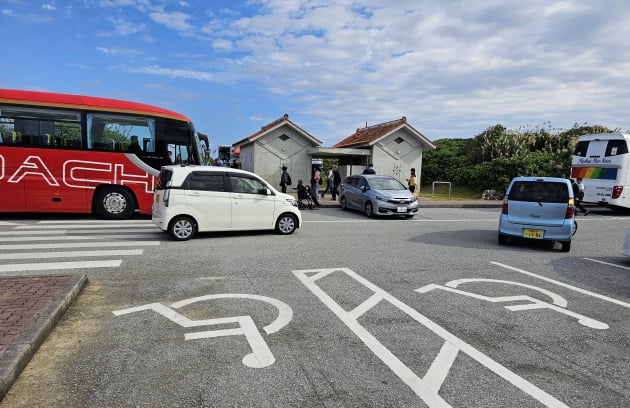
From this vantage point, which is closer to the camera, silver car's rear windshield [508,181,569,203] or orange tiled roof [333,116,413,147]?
silver car's rear windshield [508,181,569,203]

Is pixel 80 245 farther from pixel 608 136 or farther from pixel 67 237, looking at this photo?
pixel 608 136

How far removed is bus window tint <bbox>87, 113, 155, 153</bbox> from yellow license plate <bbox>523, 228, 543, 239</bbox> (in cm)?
1056

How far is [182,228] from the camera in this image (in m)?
8.84

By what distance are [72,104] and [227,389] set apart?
11419mm

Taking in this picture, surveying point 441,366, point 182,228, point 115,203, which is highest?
point 115,203

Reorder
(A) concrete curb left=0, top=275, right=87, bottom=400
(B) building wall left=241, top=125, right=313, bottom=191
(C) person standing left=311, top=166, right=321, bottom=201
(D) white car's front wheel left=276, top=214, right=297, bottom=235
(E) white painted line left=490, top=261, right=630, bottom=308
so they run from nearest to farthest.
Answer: (A) concrete curb left=0, top=275, right=87, bottom=400, (E) white painted line left=490, top=261, right=630, bottom=308, (D) white car's front wheel left=276, top=214, right=297, bottom=235, (C) person standing left=311, top=166, right=321, bottom=201, (B) building wall left=241, top=125, right=313, bottom=191

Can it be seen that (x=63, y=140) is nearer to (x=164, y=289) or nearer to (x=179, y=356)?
(x=164, y=289)

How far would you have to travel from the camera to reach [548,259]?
7.97m

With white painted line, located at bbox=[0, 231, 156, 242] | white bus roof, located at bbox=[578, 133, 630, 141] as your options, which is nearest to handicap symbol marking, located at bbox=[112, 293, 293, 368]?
white painted line, located at bbox=[0, 231, 156, 242]

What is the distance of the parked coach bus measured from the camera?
16703mm

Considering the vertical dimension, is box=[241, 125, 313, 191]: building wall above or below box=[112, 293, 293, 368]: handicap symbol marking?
above

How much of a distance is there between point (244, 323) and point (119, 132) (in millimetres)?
9804

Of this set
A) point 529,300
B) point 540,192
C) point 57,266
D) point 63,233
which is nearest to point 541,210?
point 540,192

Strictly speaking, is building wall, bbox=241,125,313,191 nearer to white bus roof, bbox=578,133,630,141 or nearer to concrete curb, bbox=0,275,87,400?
white bus roof, bbox=578,133,630,141
